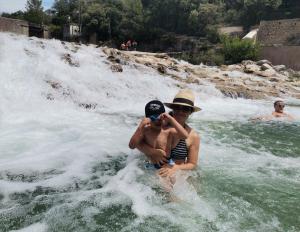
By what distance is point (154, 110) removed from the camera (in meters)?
4.45

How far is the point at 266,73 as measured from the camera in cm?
2327

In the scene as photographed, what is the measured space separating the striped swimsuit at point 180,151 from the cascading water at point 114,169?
0.85 ft

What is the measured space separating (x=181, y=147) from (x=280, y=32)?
41105 millimetres

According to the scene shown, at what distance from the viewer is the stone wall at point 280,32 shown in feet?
139

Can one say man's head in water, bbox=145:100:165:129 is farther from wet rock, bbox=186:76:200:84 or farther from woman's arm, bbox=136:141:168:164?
wet rock, bbox=186:76:200:84

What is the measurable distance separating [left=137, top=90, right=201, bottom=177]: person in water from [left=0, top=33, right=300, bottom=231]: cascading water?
0.17 m

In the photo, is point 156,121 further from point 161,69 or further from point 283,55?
point 283,55

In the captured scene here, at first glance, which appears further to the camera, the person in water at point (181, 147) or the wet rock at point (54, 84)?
the wet rock at point (54, 84)

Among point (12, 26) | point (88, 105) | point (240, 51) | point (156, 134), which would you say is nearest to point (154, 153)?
point (156, 134)

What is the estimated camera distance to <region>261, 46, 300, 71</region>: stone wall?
33031 millimetres

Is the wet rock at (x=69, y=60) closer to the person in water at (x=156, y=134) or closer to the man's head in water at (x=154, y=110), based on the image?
the person in water at (x=156, y=134)

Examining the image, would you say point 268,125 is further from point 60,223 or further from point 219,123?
point 60,223

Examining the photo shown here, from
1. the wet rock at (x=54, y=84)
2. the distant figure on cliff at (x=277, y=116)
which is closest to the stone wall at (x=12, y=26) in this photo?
the wet rock at (x=54, y=84)

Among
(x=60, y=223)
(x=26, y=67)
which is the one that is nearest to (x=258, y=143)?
(x=60, y=223)
